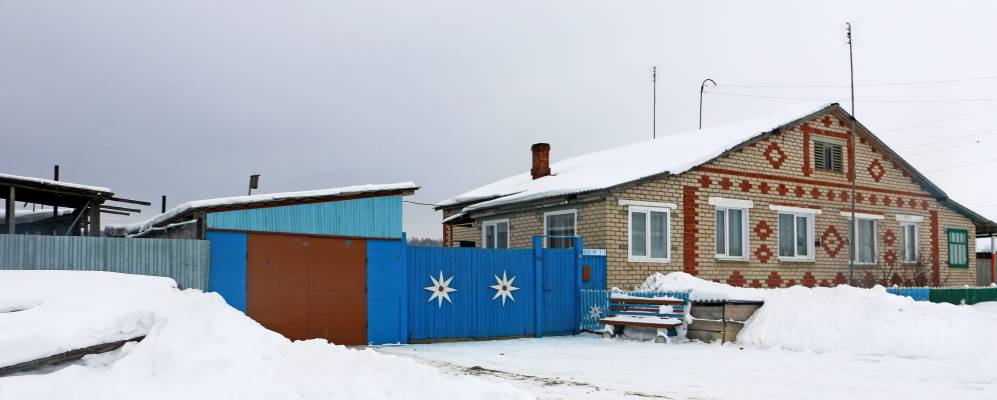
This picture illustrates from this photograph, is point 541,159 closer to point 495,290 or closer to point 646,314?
point 495,290

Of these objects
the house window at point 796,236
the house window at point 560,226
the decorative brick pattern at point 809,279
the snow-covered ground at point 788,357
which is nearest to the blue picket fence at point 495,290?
the snow-covered ground at point 788,357

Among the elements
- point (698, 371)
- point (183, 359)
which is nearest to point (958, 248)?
point (698, 371)

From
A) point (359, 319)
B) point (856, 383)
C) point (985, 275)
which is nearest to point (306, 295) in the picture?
point (359, 319)

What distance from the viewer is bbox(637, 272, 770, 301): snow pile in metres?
15.7

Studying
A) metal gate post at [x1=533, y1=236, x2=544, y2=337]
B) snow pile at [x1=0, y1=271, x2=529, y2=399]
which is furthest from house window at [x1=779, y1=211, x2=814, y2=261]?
snow pile at [x1=0, y1=271, x2=529, y2=399]

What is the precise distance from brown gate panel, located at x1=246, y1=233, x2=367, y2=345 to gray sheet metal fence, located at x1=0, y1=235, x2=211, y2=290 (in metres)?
0.94

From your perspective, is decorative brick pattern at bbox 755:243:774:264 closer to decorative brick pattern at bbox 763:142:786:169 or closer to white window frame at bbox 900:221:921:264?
decorative brick pattern at bbox 763:142:786:169

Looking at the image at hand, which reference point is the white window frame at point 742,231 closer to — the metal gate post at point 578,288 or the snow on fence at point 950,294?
the snow on fence at point 950,294

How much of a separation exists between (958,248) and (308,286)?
75.0 ft

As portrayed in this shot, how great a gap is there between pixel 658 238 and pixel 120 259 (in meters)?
12.2

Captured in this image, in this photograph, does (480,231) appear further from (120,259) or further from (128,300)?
(128,300)

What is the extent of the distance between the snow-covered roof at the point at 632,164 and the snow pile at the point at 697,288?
7.97ft

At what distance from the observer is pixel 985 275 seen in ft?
110

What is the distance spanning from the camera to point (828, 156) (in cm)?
2348
